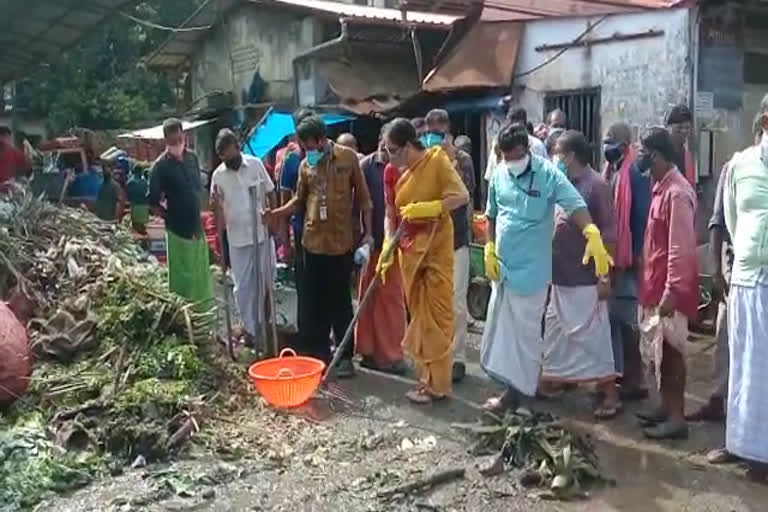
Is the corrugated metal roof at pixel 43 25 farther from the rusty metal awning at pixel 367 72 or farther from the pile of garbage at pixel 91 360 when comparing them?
the rusty metal awning at pixel 367 72

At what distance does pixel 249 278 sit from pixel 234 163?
953 millimetres

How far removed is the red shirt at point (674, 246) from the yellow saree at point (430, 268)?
1336mm

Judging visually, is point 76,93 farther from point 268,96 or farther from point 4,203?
point 4,203

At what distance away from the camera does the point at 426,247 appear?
19.8 ft

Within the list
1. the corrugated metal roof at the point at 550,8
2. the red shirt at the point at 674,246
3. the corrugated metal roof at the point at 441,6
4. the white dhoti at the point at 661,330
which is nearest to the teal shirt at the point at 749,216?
the red shirt at the point at 674,246

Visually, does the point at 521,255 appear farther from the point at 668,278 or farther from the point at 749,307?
the point at 749,307

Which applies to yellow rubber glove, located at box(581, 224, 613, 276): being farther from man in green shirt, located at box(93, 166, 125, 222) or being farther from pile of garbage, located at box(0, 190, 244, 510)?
man in green shirt, located at box(93, 166, 125, 222)

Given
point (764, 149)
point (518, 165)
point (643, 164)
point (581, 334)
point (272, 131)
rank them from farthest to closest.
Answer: point (272, 131) → point (643, 164) → point (581, 334) → point (518, 165) → point (764, 149)

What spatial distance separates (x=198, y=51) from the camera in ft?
63.7

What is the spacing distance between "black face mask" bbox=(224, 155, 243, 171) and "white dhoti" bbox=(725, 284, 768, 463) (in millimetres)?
4041

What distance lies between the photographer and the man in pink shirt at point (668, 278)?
5.04 metres

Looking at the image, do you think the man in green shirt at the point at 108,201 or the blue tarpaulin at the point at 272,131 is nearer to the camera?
the man in green shirt at the point at 108,201

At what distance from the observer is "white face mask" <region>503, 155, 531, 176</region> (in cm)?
547

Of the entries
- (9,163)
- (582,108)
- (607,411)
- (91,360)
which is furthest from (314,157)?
(582,108)
